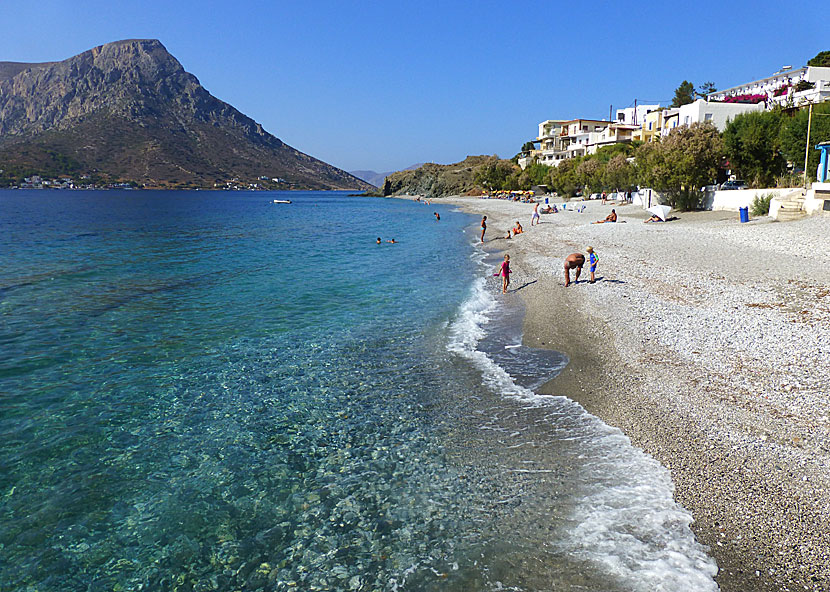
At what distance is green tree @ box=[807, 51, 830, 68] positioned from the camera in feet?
259

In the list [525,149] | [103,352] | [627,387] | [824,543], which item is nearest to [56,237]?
[103,352]

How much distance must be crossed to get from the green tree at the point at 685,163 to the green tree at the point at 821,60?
57.0 metres

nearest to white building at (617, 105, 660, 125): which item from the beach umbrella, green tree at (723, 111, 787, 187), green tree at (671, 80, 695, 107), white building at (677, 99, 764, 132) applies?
green tree at (671, 80, 695, 107)

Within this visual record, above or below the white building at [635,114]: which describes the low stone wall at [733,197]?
below

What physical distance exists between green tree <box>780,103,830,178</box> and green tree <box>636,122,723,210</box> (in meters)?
4.30

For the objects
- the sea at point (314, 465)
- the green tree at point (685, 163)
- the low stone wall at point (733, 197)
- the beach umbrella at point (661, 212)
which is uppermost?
the green tree at point (685, 163)

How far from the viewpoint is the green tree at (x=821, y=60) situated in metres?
79.1

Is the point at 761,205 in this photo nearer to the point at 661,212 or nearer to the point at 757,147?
the point at 661,212

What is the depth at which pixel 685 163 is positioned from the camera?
1529 inches

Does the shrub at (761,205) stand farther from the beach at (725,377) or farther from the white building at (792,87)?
the white building at (792,87)

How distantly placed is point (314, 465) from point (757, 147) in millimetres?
45672

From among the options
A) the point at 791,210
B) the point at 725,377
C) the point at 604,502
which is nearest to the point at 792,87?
the point at 791,210

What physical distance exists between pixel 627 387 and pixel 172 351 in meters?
11.4

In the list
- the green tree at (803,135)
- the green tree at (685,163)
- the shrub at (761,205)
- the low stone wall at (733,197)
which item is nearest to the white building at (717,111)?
the green tree at (685,163)
